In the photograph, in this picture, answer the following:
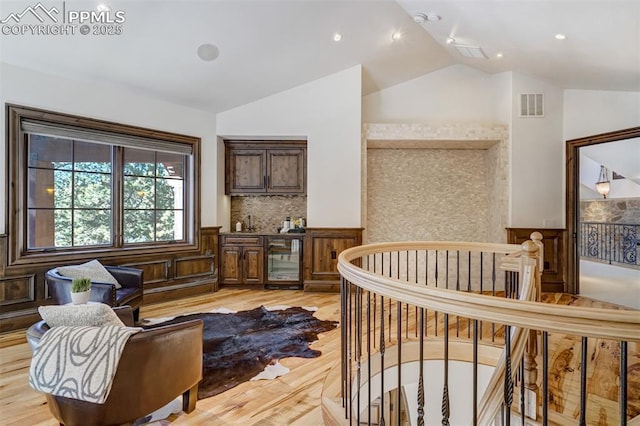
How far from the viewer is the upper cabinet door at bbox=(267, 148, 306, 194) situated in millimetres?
5543

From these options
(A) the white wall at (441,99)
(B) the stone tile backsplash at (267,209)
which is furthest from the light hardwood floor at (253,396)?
(A) the white wall at (441,99)

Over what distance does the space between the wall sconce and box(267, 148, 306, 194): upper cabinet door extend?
7750mm

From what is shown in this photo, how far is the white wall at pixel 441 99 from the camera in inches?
218

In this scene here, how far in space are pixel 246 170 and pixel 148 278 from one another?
225 centimetres

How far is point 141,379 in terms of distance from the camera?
1.81m

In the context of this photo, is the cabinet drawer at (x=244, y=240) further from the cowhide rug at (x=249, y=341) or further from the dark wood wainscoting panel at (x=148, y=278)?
the cowhide rug at (x=249, y=341)

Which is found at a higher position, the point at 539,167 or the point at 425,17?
the point at 425,17

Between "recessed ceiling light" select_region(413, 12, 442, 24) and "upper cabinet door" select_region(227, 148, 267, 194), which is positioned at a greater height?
"recessed ceiling light" select_region(413, 12, 442, 24)

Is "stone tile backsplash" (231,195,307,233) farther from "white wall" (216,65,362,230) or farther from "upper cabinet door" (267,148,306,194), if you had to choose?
"white wall" (216,65,362,230)

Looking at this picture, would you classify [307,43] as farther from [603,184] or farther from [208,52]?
[603,184]

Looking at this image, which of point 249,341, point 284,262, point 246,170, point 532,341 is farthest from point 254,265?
point 532,341

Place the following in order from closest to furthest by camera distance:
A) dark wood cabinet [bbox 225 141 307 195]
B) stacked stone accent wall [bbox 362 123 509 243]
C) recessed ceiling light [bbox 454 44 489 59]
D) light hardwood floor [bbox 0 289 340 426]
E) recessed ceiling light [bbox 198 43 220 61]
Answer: light hardwood floor [bbox 0 289 340 426], recessed ceiling light [bbox 198 43 220 61], recessed ceiling light [bbox 454 44 489 59], dark wood cabinet [bbox 225 141 307 195], stacked stone accent wall [bbox 362 123 509 243]

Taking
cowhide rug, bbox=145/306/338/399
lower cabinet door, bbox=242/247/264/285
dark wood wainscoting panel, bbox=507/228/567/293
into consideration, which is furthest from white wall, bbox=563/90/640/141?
lower cabinet door, bbox=242/247/264/285

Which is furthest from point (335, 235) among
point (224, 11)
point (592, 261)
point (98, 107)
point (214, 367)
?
point (592, 261)
